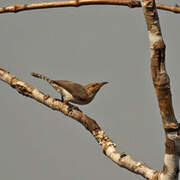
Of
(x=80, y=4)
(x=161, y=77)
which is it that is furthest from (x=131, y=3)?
(x=161, y=77)

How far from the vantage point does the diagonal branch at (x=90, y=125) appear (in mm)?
4418

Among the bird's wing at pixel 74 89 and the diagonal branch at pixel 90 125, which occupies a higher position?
the bird's wing at pixel 74 89

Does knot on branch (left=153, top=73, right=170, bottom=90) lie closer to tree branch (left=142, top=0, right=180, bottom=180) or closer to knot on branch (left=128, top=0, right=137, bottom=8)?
tree branch (left=142, top=0, right=180, bottom=180)

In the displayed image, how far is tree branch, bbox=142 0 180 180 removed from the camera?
3771 millimetres

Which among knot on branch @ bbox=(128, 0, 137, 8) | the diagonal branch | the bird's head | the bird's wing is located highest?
the bird's head

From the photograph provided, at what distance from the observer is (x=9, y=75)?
5.95 meters

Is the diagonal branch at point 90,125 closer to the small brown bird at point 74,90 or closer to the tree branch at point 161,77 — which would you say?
the tree branch at point 161,77

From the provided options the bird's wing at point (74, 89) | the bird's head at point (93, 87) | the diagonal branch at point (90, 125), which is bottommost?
the diagonal branch at point (90, 125)

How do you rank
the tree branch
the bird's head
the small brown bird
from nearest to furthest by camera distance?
the tree branch
the small brown bird
the bird's head

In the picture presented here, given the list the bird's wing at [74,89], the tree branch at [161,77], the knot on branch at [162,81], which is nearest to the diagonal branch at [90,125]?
the tree branch at [161,77]

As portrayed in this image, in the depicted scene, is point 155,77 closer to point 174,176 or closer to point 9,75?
point 174,176

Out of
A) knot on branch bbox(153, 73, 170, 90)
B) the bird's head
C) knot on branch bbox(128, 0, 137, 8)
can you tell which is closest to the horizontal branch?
knot on branch bbox(128, 0, 137, 8)

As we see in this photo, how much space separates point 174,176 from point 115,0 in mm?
1935

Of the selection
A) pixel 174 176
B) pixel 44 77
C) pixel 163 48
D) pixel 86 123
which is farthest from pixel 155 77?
pixel 44 77
